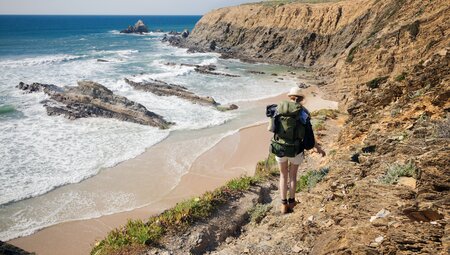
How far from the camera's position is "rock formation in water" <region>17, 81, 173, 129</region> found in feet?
83.0

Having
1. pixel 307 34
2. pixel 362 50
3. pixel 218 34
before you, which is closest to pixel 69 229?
Answer: pixel 362 50

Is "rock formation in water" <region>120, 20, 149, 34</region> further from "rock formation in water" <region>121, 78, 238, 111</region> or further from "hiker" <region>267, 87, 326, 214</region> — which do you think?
"hiker" <region>267, 87, 326, 214</region>

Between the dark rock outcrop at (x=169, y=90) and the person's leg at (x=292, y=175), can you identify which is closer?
the person's leg at (x=292, y=175)

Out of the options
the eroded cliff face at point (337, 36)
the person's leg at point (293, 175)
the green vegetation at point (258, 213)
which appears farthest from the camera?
the eroded cliff face at point (337, 36)

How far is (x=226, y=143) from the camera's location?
2084cm

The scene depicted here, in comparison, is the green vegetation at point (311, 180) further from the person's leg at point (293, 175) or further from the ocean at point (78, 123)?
the ocean at point (78, 123)

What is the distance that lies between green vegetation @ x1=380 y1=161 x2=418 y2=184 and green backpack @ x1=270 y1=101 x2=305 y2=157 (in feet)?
4.71

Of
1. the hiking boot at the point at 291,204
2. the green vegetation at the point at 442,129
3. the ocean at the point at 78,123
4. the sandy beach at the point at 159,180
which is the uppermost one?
the green vegetation at the point at 442,129

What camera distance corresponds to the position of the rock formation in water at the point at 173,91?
29766 mm

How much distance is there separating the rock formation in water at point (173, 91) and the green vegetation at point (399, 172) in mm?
22842

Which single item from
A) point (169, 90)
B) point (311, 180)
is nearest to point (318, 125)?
point (311, 180)

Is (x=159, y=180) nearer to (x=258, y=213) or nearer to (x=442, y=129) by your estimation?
(x=258, y=213)

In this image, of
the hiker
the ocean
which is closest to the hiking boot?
the hiker

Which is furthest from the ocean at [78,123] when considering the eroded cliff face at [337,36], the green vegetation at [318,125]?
the green vegetation at [318,125]
